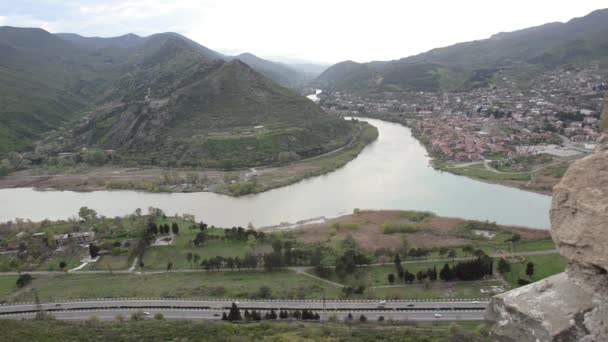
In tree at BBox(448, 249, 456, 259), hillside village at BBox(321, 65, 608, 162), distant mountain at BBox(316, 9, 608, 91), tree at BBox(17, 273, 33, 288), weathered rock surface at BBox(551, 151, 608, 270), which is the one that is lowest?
tree at BBox(17, 273, 33, 288)

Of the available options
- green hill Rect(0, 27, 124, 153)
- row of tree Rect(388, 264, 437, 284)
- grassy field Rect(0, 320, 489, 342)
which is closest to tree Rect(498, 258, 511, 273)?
row of tree Rect(388, 264, 437, 284)

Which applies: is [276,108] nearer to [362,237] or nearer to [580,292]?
[362,237]

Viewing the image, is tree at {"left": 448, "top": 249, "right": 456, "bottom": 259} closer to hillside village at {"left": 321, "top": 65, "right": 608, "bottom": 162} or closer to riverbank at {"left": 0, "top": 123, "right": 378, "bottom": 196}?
riverbank at {"left": 0, "top": 123, "right": 378, "bottom": 196}

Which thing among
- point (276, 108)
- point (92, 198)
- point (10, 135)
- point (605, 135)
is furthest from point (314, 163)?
point (10, 135)

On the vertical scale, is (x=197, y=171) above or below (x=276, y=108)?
below

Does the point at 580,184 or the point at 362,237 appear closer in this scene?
the point at 580,184

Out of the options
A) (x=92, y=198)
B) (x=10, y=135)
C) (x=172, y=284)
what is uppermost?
(x=10, y=135)
